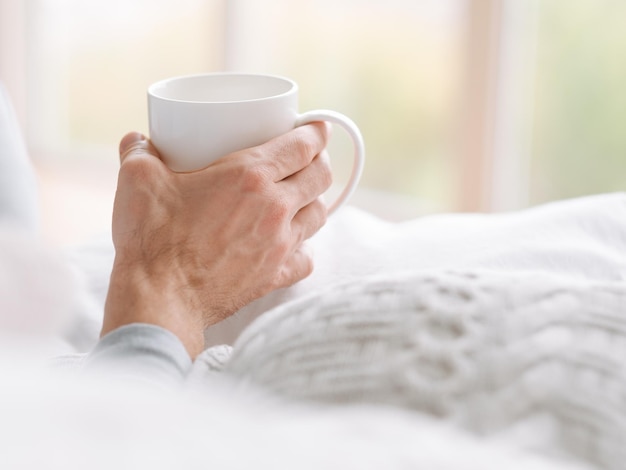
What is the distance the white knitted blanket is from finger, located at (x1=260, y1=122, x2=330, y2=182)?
36 cm

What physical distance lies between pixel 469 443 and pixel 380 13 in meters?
2.41

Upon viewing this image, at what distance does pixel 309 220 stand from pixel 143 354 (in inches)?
13.1

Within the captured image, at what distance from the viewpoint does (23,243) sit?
0.72 meters

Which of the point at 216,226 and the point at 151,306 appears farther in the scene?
the point at 216,226

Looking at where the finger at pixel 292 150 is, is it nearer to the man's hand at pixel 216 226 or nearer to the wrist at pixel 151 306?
the man's hand at pixel 216 226

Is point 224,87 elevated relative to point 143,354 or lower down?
elevated

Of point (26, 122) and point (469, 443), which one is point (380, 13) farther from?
point (469, 443)

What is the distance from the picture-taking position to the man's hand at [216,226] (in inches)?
29.7

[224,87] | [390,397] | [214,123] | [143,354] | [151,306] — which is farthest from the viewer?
[224,87]

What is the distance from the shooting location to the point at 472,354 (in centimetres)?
40

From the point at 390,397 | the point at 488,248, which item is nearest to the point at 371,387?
the point at 390,397

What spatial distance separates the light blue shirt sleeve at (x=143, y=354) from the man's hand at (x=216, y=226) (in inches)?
4.2

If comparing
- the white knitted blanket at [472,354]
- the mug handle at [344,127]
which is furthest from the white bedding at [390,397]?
the mug handle at [344,127]

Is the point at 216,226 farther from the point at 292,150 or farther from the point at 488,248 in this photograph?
the point at 488,248
